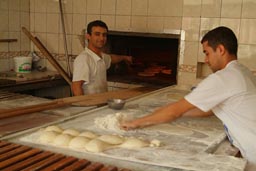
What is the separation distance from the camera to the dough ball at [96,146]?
148 cm

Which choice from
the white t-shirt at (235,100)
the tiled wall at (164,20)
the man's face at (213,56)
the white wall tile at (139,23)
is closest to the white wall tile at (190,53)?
the tiled wall at (164,20)

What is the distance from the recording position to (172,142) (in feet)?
5.49

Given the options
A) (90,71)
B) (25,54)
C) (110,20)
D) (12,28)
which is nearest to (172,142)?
(90,71)

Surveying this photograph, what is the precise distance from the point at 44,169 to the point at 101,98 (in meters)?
1.32

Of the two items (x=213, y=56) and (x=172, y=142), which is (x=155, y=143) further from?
(x=213, y=56)

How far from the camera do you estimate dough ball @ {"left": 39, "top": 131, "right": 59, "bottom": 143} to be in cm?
157

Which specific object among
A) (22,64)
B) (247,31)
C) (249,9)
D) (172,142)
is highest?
(249,9)

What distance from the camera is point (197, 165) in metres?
1.36


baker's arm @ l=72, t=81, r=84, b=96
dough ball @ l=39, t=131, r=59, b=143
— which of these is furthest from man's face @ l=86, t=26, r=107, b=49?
dough ball @ l=39, t=131, r=59, b=143

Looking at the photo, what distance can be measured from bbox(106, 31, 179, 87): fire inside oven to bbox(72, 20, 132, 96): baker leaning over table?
93cm

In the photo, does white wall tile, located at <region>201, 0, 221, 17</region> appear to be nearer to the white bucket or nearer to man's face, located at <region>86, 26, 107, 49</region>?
man's face, located at <region>86, 26, 107, 49</region>

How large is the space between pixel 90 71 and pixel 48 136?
1.51m

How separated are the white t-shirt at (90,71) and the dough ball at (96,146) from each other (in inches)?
57.8

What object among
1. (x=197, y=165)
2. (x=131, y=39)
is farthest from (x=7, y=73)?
(x=197, y=165)
